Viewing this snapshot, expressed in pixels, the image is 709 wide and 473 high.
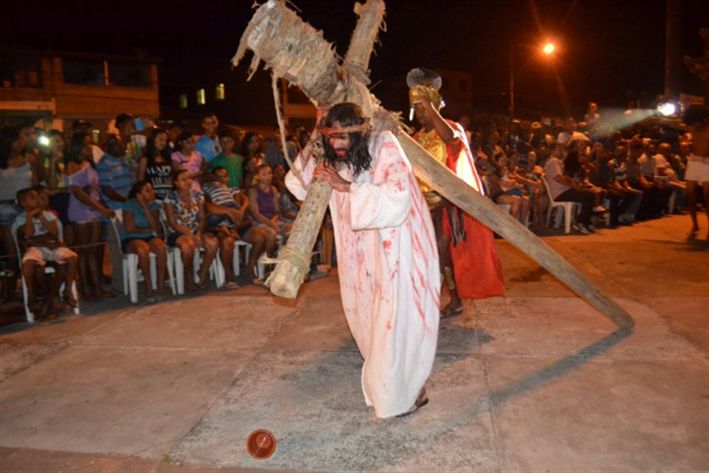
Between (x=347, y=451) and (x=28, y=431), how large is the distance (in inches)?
73.5

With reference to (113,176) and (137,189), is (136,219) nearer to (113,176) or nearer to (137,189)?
(137,189)

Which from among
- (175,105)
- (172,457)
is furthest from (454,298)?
(175,105)

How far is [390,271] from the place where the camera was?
3.26m

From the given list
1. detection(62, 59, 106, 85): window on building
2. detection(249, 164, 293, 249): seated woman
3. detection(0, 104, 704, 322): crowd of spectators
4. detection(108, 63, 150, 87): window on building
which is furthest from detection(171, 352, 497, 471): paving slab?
detection(108, 63, 150, 87): window on building

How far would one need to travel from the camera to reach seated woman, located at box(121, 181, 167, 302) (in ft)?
20.4

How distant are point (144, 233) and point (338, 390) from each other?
3.49 metres

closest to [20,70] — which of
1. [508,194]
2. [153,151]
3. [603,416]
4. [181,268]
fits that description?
[153,151]

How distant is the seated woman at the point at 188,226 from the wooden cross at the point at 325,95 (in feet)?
12.1

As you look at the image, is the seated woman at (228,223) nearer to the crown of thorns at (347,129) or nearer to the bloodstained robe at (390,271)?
the bloodstained robe at (390,271)

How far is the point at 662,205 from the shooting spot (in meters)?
11.8

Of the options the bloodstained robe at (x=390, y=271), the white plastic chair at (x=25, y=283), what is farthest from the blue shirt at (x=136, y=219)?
the bloodstained robe at (x=390, y=271)

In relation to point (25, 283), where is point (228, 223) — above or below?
above

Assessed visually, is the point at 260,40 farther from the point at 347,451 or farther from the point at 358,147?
the point at 347,451

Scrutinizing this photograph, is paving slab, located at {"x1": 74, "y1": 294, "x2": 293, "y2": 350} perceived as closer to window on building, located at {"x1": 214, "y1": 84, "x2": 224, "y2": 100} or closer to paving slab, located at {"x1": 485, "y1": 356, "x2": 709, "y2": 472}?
paving slab, located at {"x1": 485, "y1": 356, "x2": 709, "y2": 472}
